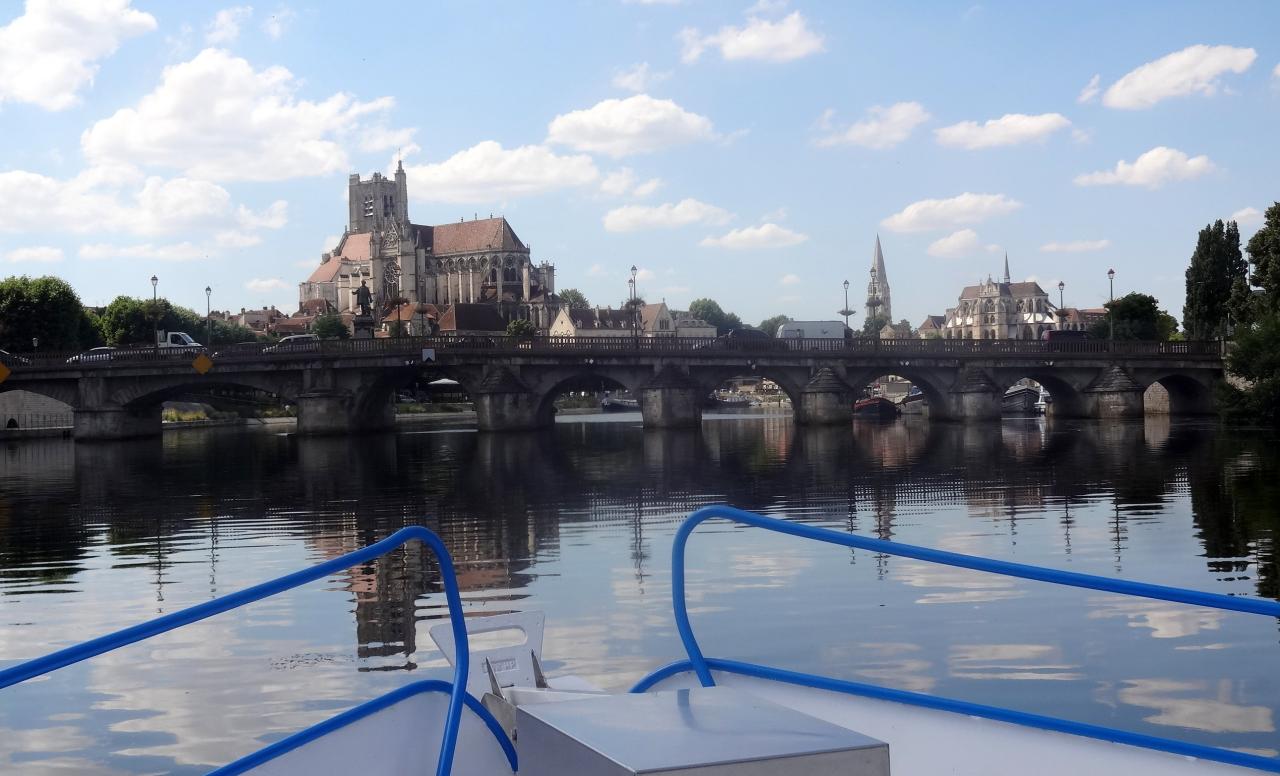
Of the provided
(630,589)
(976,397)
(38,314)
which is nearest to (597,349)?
(976,397)

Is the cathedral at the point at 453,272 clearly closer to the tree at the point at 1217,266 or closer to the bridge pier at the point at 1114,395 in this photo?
the tree at the point at 1217,266

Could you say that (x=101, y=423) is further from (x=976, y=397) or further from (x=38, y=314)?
(x=976, y=397)

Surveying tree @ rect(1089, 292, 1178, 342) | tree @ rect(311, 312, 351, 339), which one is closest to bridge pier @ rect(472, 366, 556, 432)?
tree @ rect(1089, 292, 1178, 342)

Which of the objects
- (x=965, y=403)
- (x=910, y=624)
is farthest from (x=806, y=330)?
(x=910, y=624)

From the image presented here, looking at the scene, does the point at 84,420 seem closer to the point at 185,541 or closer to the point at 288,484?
the point at 288,484

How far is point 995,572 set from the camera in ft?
17.9

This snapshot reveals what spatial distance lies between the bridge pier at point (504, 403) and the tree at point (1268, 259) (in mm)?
34987

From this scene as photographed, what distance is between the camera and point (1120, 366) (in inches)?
2643

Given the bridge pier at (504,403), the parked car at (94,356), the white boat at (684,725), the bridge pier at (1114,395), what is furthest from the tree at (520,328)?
the white boat at (684,725)

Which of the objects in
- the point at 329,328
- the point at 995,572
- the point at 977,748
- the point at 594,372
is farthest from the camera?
the point at 329,328

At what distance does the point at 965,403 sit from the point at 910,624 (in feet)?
185

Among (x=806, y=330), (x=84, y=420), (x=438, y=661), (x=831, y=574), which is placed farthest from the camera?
(x=806, y=330)

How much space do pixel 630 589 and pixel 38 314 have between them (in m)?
79.4

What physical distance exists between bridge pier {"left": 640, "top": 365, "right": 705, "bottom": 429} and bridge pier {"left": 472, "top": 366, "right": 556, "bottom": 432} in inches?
232
